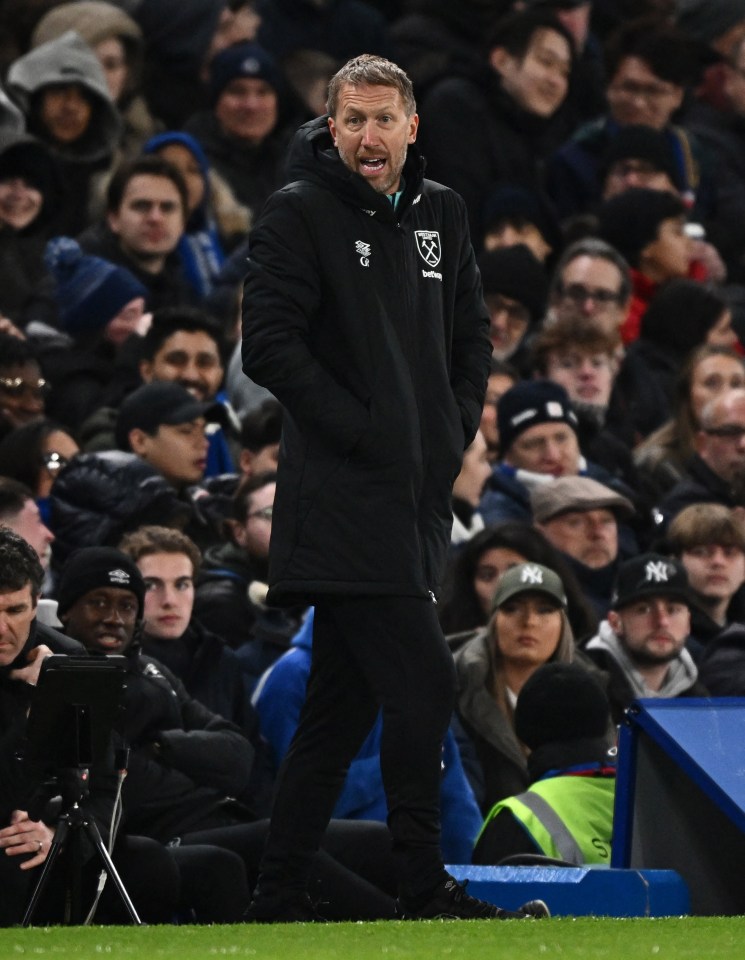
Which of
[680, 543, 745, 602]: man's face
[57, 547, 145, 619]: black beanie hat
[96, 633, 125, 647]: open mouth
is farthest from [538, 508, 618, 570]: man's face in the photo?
[96, 633, 125, 647]: open mouth

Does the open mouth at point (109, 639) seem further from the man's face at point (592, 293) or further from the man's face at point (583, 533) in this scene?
the man's face at point (592, 293)

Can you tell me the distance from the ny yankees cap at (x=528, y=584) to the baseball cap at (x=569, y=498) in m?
1.55

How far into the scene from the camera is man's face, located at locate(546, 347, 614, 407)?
43.1 ft

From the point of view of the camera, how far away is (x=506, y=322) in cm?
1372

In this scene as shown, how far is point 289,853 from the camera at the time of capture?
20.6 ft

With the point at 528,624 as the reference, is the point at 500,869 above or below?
below

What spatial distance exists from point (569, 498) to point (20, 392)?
2.55m

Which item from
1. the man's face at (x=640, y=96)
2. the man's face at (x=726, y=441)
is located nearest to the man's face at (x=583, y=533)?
the man's face at (x=726, y=441)

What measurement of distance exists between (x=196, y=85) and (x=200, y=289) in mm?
2924

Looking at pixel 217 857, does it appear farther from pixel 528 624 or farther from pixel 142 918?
pixel 528 624

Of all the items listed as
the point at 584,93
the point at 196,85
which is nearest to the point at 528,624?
the point at 196,85

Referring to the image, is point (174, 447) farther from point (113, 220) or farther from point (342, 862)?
point (342, 862)

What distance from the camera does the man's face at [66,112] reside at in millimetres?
13992

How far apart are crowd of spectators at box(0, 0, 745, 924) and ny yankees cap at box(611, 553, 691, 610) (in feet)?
0.06
